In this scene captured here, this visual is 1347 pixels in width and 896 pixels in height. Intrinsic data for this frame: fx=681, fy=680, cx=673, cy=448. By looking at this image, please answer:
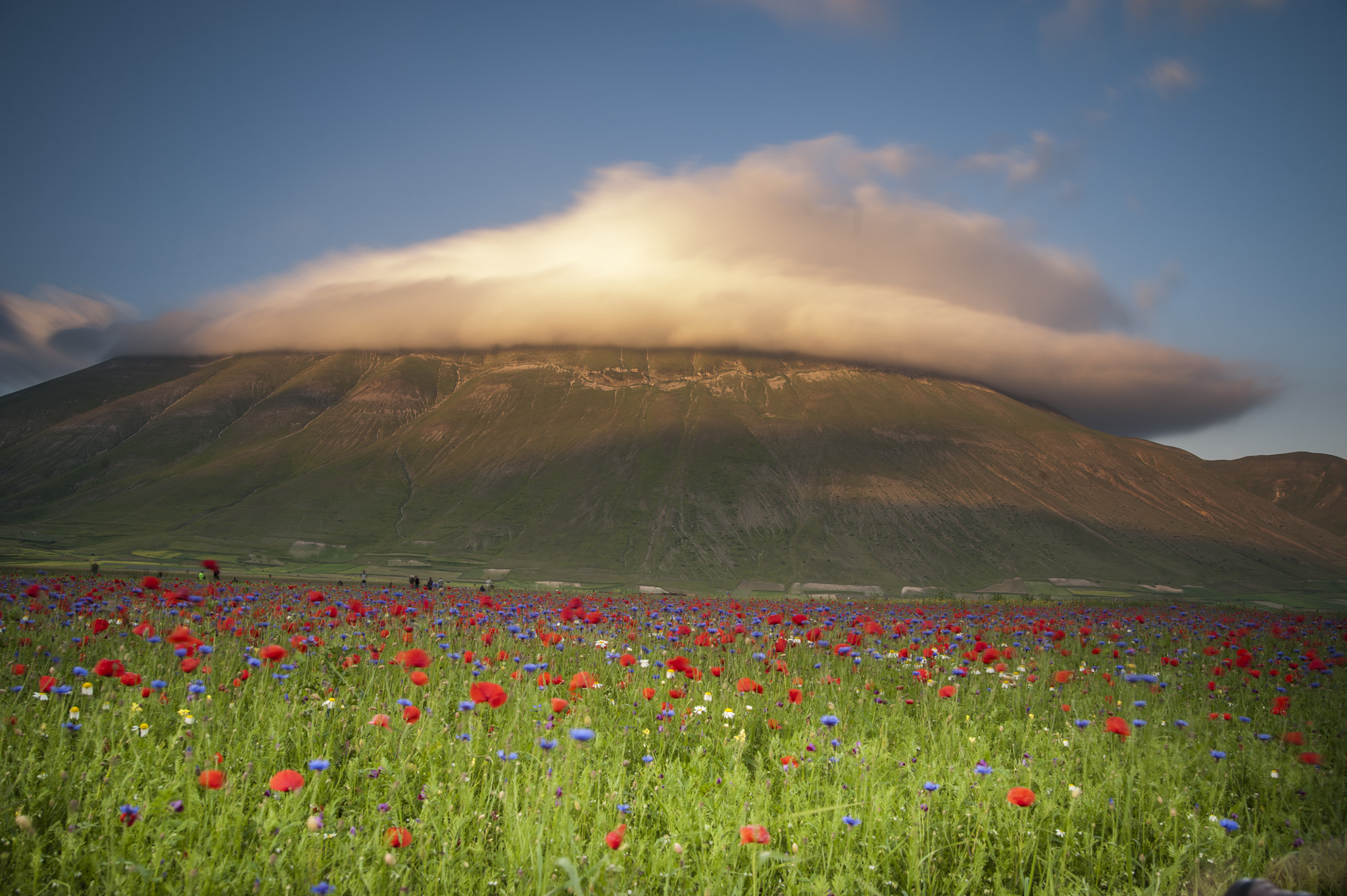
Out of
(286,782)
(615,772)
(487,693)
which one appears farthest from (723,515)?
(286,782)

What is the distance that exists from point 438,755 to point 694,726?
2.27 m

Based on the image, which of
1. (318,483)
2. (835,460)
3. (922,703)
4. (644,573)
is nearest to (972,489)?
(835,460)

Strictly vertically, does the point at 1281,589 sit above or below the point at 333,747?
below

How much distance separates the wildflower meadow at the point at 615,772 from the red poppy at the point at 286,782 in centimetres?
20

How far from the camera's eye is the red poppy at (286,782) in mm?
3129

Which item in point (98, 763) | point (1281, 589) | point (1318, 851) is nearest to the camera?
point (1318, 851)

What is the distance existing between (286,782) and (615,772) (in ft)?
7.62

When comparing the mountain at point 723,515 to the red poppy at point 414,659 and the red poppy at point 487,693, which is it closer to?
the red poppy at point 414,659

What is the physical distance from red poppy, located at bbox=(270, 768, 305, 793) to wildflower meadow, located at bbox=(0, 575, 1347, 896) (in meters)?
0.20

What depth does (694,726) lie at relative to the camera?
6.21 metres

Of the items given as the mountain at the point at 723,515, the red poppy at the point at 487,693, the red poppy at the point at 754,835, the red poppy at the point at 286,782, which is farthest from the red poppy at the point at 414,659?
the mountain at the point at 723,515

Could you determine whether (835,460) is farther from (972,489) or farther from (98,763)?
(98,763)

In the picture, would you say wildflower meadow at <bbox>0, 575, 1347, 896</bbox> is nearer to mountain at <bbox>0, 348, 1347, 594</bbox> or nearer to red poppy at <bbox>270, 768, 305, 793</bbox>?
red poppy at <bbox>270, 768, 305, 793</bbox>

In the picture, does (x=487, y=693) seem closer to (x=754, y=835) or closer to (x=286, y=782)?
(x=286, y=782)
